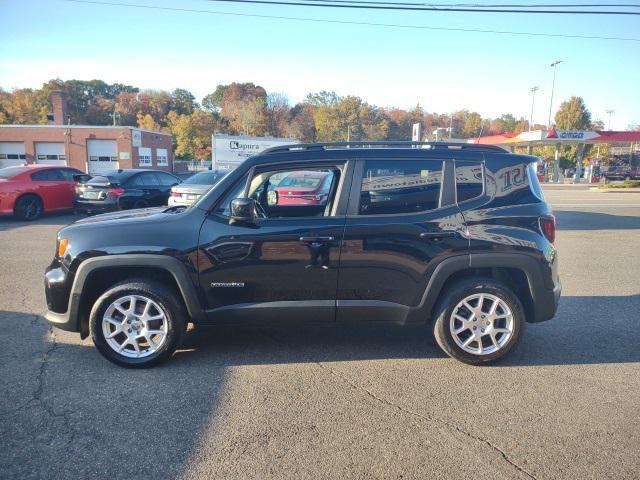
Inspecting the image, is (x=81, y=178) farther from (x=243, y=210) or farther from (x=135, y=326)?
(x=243, y=210)

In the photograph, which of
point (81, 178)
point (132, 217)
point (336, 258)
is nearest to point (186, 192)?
point (81, 178)

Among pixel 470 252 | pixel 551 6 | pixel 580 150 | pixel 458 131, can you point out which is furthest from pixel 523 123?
pixel 470 252

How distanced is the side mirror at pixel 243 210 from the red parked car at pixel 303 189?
0.74 m

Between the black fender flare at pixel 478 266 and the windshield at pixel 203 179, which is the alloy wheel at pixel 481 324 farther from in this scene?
the windshield at pixel 203 179

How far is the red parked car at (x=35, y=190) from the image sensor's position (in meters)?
12.5

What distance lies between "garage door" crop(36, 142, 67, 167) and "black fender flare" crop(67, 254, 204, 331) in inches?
1785

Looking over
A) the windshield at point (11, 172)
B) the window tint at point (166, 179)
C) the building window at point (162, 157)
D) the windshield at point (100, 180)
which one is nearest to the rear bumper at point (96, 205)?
the windshield at point (100, 180)

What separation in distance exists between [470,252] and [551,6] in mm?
13537

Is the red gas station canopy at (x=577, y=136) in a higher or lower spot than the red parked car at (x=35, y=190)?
higher

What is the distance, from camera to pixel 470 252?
155 inches

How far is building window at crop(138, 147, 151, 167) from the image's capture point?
147 ft

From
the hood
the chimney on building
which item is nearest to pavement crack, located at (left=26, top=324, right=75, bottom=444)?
the hood

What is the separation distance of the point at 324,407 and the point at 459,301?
4.96 ft

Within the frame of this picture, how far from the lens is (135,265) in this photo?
3.83m
